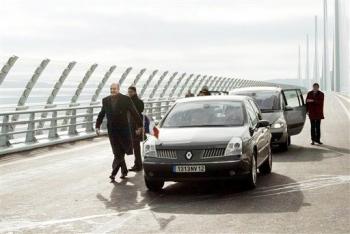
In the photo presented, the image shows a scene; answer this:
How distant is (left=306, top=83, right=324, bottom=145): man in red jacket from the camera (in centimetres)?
1730

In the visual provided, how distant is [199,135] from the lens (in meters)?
9.49

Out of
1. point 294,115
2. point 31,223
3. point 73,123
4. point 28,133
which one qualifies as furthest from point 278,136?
point 31,223

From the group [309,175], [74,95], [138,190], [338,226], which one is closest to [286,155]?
[309,175]

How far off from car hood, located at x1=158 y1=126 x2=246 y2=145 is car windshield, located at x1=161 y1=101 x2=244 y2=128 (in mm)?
375

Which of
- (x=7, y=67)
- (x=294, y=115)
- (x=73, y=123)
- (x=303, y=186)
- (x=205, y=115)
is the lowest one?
(x=73, y=123)

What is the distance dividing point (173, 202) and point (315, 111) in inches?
371

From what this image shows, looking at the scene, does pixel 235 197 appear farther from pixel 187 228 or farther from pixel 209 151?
pixel 187 228

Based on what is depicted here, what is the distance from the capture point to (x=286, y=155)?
47.9ft

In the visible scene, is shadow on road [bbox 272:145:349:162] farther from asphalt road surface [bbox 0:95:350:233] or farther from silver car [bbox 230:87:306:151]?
silver car [bbox 230:87:306:151]

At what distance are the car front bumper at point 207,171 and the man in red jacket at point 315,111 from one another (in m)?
8.31

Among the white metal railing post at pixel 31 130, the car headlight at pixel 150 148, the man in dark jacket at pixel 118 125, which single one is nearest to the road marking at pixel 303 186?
the car headlight at pixel 150 148

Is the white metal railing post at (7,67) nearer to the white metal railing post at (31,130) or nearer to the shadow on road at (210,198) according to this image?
the white metal railing post at (31,130)

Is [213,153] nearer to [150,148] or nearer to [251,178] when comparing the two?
[251,178]

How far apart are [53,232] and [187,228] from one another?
1.35 m
